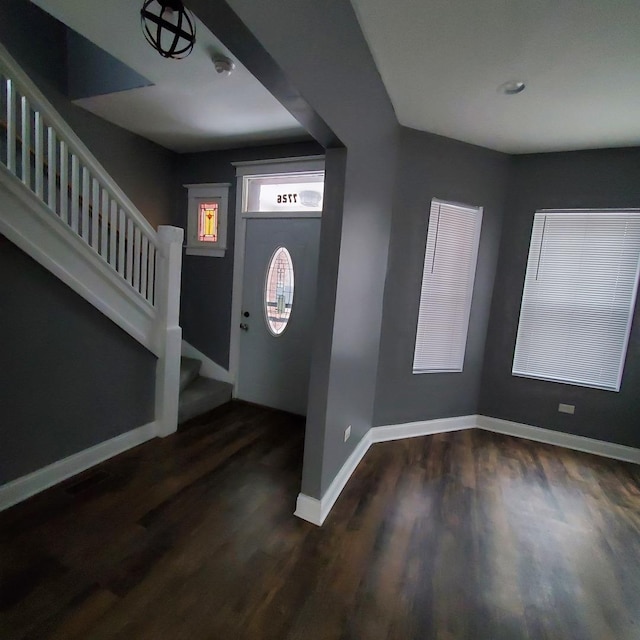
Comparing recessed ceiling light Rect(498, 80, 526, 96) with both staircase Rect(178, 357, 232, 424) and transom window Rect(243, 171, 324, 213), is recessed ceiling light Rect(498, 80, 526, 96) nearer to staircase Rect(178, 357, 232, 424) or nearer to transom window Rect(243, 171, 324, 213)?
transom window Rect(243, 171, 324, 213)

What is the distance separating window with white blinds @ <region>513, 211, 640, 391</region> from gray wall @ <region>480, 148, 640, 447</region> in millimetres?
84

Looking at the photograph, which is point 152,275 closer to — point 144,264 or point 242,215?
point 144,264

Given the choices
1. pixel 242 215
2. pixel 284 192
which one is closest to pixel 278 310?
pixel 242 215

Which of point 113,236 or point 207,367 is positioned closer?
point 113,236

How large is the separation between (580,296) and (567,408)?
1.05 metres

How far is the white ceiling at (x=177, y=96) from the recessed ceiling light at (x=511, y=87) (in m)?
1.49

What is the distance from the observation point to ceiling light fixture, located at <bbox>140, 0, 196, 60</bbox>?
4.43 ft

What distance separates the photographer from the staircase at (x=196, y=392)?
3.09m

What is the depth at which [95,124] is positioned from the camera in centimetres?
299

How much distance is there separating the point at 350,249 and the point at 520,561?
A: 193 cm

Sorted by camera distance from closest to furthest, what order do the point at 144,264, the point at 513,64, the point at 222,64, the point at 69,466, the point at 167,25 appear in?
the point at 167,25, the point at 513,64, the point at 222,64, the point at 69,466, the point at 144,264

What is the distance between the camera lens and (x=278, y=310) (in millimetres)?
3465

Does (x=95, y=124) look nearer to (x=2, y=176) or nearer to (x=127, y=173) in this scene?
(x=127, y=173)

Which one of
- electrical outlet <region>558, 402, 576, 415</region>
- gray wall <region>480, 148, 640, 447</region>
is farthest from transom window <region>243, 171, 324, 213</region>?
electrical outlet <region>558, 402, 576, 415</region>
